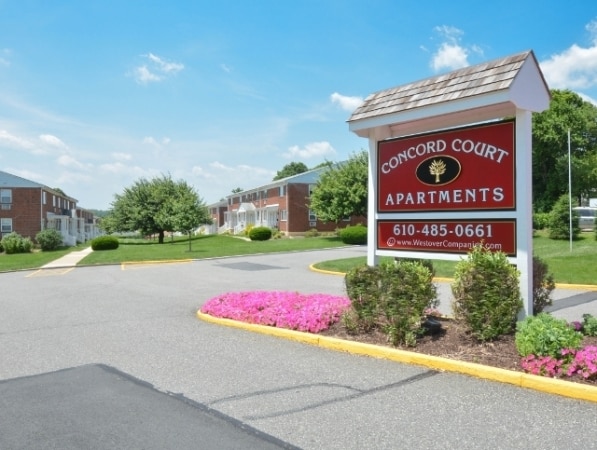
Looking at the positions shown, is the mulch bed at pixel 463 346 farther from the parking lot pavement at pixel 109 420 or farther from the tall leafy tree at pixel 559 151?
the tall leafy tree at pixel 559 151

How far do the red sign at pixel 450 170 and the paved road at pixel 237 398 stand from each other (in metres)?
2.38

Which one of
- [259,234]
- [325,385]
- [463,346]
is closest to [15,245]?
[259,234]

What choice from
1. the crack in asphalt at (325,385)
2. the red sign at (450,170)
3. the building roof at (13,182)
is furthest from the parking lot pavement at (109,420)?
the building roof at (13,182)

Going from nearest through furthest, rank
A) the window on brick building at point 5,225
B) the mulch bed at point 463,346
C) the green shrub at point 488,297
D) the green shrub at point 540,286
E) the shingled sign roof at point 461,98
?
the mulch bed at point 463,346 < the green shrub at point 488,297 < the shingled sign roof at point 461,98 < the green shrub at point 540,286 < the window on brick building at point 5,225

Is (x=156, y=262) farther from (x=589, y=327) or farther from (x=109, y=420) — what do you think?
(x=589, y=327)

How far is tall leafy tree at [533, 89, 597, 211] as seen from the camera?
134ft

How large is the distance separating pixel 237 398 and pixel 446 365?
2.34 m

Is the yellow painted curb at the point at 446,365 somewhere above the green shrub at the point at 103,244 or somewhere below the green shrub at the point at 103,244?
below

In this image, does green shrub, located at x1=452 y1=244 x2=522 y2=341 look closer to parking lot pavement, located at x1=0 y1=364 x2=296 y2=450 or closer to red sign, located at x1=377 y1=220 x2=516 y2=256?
red sign, located at x1=377 y1=220 x2=516 y2=256

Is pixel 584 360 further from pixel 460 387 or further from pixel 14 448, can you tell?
pixel 14 448

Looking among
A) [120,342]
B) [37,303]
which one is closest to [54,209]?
[37,303]

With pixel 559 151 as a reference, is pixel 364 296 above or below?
below

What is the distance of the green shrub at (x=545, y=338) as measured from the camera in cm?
498

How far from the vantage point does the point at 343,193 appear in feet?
120
